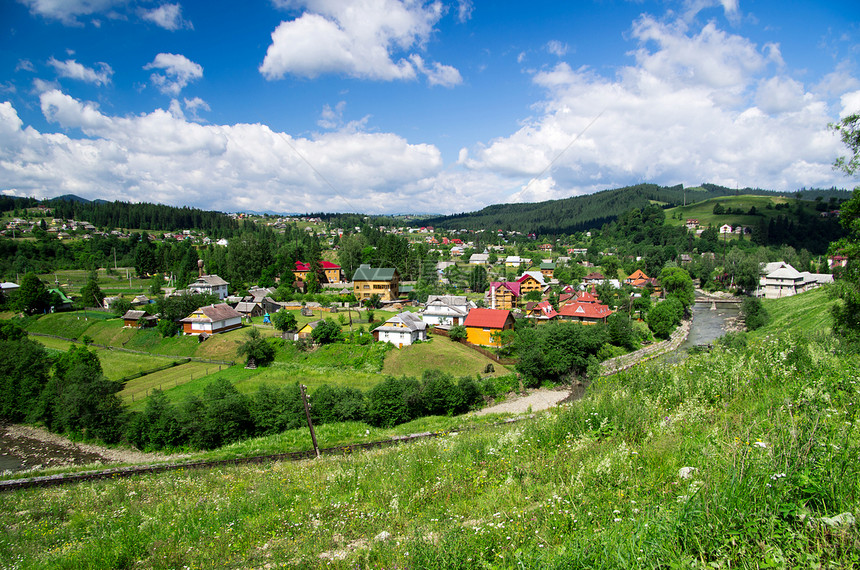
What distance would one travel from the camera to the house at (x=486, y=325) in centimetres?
3294

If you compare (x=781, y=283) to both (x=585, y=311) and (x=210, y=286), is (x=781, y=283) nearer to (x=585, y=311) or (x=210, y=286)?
(x=585, y=311)

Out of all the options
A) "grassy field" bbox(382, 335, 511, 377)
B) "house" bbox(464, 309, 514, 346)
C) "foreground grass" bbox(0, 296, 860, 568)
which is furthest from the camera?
"house" bbox(464, 309, 514, 346)

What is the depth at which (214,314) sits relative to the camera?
118 feet

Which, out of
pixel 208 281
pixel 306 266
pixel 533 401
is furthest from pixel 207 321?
pixel 306 266

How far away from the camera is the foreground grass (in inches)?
107

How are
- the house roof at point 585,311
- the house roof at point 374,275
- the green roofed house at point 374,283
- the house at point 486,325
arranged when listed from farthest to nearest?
1. the house roof at point 374,275
2. the green roofed house at point 374,283
3. the house roof at point 585,311
4. the house at point 486,325

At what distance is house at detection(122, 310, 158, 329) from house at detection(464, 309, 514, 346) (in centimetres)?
3073

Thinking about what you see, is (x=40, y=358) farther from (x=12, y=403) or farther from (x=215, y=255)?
(x=215, y=255)

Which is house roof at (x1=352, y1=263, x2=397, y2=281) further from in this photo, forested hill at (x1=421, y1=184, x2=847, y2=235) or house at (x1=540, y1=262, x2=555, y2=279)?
forested hill at (x1=421, y1=184, x2=847, y2=235)

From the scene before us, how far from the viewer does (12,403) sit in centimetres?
2461

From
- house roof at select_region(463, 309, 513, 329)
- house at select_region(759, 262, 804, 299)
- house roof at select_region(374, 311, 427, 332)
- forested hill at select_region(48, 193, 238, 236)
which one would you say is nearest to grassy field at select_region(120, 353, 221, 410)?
house roof at select_region(374, 311, 427, 332)

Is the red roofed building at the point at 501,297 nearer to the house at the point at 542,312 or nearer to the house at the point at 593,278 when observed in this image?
the house at the point at 542,312

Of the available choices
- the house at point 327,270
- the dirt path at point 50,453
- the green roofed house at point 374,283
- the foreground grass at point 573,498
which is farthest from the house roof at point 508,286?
the foreground grass at point 573,498

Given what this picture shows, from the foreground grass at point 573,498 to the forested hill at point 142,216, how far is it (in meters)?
125
